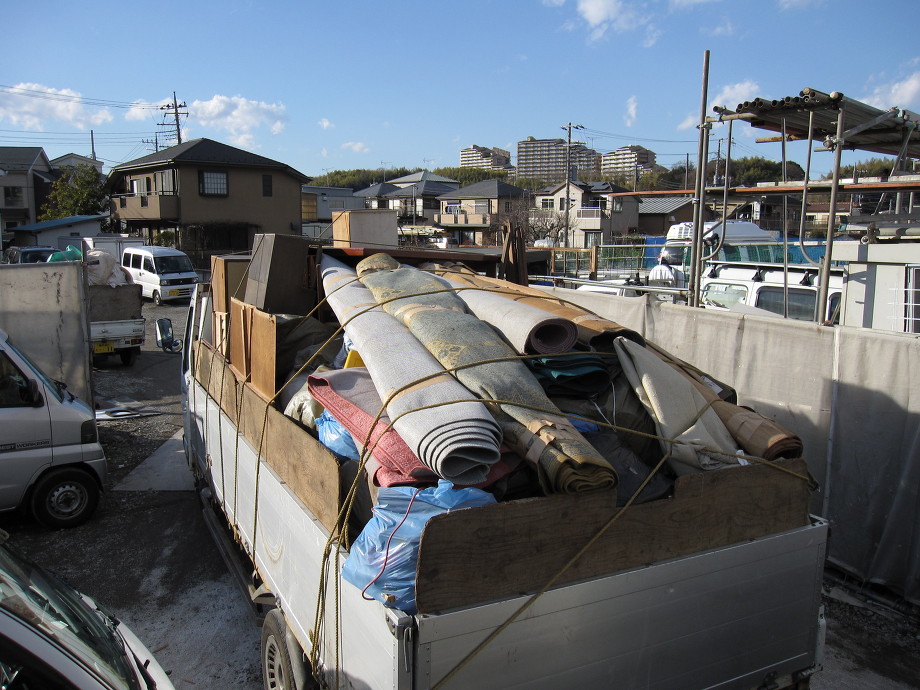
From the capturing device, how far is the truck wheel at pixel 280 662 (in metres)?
3.07

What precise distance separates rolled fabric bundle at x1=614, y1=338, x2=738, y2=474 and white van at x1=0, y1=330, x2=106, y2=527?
209 inches

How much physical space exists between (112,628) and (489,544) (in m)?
1.82

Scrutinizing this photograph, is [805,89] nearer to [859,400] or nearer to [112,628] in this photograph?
[859,400]

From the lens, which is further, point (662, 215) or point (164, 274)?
point (662, 215)

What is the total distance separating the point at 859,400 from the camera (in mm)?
4910

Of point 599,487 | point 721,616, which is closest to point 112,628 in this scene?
point 599,487

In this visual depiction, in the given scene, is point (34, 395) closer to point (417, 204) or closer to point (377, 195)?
point (417, 204)

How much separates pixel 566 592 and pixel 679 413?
1.05 metres

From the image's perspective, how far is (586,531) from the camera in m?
2.43

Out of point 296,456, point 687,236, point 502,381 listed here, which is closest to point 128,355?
point 296,456

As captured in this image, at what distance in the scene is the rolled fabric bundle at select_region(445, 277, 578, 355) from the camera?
331 cm

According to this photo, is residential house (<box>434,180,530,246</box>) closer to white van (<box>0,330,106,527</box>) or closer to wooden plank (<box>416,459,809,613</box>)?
white van (<box>0,330,106,527</box>)

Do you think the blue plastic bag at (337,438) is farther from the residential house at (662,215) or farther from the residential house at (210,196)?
the residential house at (662,215)

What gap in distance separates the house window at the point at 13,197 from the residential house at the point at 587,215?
33.3 metres
